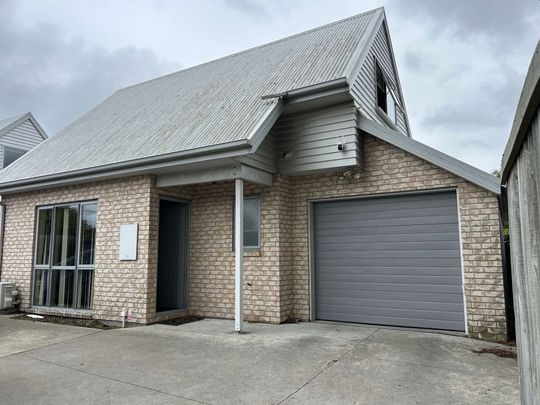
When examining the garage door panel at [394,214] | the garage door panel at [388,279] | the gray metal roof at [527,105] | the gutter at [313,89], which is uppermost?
the gutter at [313,89]

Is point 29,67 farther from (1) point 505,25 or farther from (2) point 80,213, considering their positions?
(1) point 505,25

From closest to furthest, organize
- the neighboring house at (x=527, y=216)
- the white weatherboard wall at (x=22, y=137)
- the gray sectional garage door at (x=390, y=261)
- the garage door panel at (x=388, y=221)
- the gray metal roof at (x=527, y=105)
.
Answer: the gray metal roof at (x=527, y=105) → the neighboring house at (x=527, y=216) → the gray sectional garage door at (x=390, y=261) → the garage door panel at (x=388, y=221) → the white weatherboard wall at (x=22, y=137)

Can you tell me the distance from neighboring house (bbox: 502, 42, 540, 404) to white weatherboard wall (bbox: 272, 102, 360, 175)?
4863 millimetres

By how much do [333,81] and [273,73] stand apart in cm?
271

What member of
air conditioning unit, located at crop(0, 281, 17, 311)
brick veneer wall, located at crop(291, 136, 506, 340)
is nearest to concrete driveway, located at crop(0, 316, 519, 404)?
brick veneer wall, located at crop(291, 136, 506, 340)

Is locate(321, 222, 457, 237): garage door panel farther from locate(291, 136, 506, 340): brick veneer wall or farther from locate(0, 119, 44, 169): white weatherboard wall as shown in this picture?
locate(0, 119, 44, 169): white weatherboard wall

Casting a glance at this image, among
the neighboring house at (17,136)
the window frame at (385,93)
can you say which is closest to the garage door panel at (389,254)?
the window frame at (385,93)

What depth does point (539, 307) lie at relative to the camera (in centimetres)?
168

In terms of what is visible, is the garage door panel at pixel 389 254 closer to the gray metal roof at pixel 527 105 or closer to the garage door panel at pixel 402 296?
the garage door panel at pixel 402 296

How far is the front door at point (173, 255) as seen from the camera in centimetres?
888

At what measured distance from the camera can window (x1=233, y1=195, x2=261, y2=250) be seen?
26.5 feet

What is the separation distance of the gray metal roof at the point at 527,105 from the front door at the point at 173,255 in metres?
7.65

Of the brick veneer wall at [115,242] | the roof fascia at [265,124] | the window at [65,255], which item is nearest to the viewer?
the roof fascia at [265,124]

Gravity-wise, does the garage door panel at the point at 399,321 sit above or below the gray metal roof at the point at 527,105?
below
